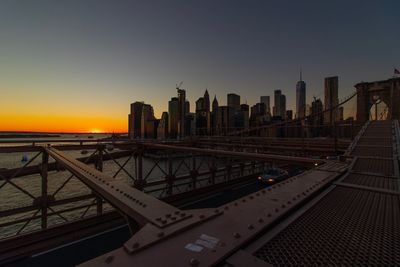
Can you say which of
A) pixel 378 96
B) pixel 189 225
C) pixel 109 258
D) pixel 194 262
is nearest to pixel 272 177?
pixel 189 225


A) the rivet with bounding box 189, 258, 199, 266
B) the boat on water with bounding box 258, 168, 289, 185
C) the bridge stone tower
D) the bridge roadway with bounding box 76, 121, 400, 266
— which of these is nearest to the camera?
the rivet with bounding box 189, 258, 199, 266

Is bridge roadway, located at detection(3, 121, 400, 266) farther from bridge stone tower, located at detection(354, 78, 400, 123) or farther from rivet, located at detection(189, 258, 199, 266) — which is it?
bridge stone tower, located at detection(354, 78, 400, 123)

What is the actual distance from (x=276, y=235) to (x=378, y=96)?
51.6 meters

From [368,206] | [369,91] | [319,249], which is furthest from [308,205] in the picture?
[369,91]

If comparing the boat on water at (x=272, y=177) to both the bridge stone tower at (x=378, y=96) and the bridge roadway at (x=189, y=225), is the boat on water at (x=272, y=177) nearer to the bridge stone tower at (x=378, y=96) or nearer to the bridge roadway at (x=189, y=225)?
the bridge roadway at (x=189, y=225)

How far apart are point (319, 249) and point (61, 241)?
11.7 meters

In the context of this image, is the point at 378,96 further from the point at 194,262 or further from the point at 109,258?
the point at 109,258

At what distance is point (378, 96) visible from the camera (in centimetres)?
3994

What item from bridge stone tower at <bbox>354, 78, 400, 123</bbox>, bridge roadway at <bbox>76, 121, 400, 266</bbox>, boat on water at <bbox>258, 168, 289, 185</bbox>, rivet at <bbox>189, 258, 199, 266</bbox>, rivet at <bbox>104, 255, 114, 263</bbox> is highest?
bridge stone tower at <bbox>354, 78, 400, 123</bbox>

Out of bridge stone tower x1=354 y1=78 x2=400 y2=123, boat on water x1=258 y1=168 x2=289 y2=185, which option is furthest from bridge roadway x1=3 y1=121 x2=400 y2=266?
bridge stone tower x1=354 y1=78 x2=400 y2=123

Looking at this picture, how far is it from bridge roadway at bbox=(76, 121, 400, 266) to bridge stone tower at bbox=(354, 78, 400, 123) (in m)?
43.1

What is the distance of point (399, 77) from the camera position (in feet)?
126

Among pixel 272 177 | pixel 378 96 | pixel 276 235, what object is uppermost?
pixel 378 96

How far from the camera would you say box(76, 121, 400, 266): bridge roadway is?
179 centimetres
